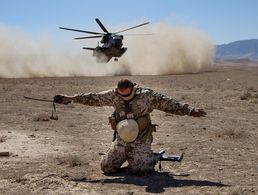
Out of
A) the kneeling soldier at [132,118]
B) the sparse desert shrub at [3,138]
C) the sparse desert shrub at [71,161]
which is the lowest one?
the sparse desert shrub at [71,161]

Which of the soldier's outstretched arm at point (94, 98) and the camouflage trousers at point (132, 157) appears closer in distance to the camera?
the camouflage trousers at point (132, 157)

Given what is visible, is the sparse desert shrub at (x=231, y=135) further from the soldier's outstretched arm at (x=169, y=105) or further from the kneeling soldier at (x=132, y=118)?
the soldier's outstretched arm at (x=169, y=105)

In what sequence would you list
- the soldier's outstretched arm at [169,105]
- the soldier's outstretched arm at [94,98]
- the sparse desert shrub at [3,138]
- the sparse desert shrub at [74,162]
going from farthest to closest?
1. the sparse desert shrub at [3,138]
2. the sparse desert shrub at [74,162]
3. the soldier's outstretched arm at [94,98]
4. the soldier's outstretched arm at [169,105]

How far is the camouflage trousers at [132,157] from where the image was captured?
903 centimetres

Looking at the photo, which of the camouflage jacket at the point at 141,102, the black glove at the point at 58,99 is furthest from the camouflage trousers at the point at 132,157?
the black glove at the point at 58,99

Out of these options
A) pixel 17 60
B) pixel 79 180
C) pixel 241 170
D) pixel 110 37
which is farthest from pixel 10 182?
pixel 17 60

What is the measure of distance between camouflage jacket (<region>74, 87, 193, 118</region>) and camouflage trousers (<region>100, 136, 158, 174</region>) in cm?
52

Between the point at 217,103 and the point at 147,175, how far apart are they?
16.3 meters

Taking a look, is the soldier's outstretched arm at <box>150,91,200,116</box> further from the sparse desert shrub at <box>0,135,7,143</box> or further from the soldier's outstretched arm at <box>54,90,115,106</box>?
the sparse desert shrub at <box>0,135,7,143</box>

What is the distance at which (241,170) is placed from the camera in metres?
9.42

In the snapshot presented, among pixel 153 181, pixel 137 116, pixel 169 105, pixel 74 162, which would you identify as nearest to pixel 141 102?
pixel 137 116

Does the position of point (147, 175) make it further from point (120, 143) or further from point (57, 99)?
point (57, 99)

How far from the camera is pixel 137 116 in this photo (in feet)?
29.6

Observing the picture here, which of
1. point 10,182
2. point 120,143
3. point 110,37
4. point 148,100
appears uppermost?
point 110,37
